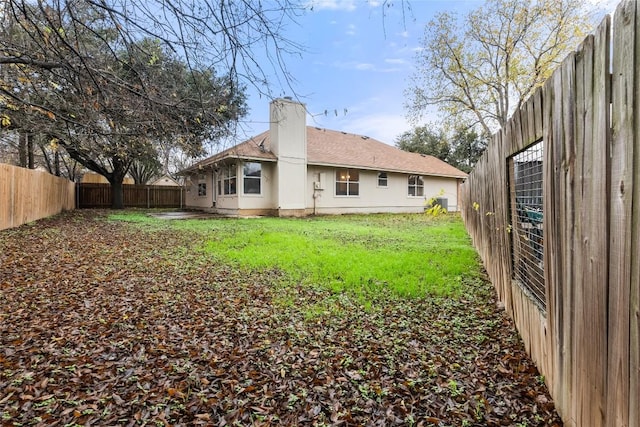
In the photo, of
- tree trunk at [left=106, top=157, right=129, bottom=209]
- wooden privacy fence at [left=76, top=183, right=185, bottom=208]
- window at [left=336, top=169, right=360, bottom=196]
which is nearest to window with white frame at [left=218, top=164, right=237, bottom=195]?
window at [left=336, top=169, right=360, bottom=196]

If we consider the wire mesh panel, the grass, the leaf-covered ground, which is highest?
the wire mesh panel

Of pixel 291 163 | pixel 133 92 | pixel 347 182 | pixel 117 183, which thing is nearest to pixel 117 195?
pixel 117 183

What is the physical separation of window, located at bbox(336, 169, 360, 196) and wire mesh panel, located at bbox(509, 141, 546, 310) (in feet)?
46.3

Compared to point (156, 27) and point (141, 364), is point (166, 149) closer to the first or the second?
point (156, 27)

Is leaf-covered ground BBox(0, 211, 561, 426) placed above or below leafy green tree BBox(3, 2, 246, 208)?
below

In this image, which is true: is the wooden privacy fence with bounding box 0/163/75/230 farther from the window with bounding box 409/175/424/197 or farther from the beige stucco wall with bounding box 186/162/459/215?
the window with bounding box 409/175/424/197

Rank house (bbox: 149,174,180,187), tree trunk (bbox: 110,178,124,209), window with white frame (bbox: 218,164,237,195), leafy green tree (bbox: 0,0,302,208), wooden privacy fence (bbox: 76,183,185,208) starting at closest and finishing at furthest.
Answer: leafy green tree (bbox: 0,0,302,208) < house (bbox: 149,174,180,187) < window with white frame (bbox: 218,164,237,195) < tree trunk (bbox: 110,178,124,209) < wooden privacy fence (bbox: 76,183,185,208)

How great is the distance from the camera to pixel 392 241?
26.0 ft

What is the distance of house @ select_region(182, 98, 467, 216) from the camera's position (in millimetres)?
14680

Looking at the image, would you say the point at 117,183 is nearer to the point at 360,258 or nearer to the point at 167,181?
the point at 167,181

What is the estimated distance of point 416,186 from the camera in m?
20.3

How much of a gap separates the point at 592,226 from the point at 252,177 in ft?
46.2

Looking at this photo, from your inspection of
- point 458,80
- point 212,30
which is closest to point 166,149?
point 212,30

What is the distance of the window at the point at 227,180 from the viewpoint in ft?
48.7
